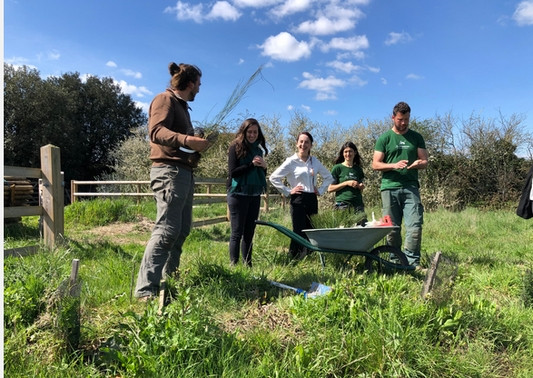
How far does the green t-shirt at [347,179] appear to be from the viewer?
488 cm

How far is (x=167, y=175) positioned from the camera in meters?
2.83

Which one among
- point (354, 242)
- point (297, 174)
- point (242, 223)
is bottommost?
point (354, 242)

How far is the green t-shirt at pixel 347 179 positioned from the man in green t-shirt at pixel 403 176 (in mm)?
534

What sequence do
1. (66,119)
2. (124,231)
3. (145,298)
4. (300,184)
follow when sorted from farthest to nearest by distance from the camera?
1. (66,119)
2. (124,231)
3. (300,184)
4. (145,298)

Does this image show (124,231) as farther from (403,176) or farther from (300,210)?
(403,176)

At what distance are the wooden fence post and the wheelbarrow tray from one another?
3407 millimetres

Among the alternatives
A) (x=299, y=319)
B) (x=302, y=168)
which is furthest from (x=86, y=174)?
(x=299, y=319)

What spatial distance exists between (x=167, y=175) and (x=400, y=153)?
2712mm

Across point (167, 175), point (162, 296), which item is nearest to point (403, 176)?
point (167, 175)

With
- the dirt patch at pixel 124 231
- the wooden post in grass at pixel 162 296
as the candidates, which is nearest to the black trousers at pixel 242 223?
the wooden post in grass at pixel 162 296

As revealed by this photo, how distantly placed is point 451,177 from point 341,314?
12.6 m

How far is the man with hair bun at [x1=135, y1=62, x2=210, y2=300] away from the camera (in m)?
2.80

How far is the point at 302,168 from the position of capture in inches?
178

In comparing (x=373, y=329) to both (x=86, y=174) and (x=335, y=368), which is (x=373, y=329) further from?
(x=86, y=174)
